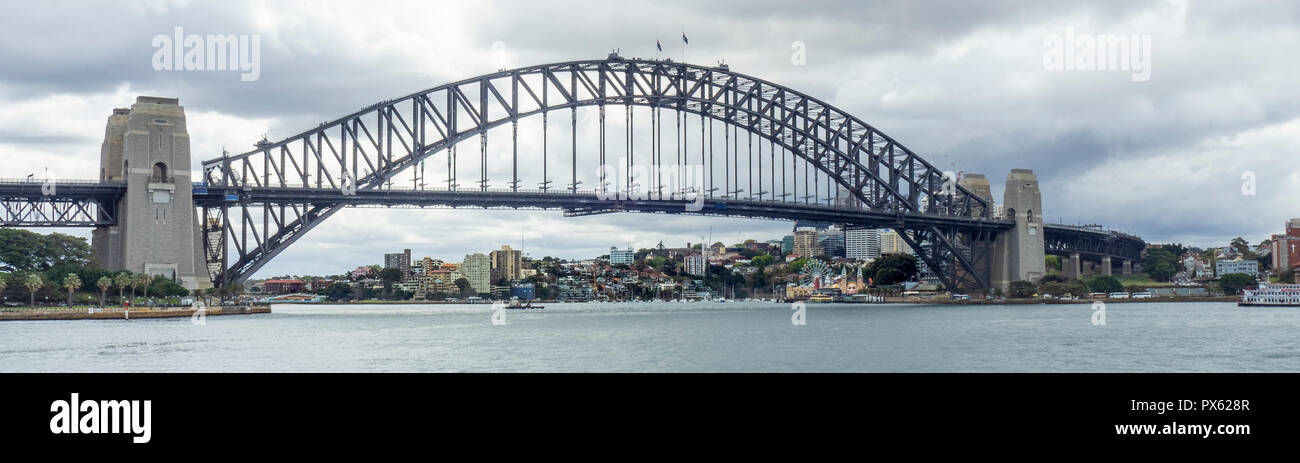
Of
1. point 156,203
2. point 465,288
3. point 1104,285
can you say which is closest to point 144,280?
point 156,203

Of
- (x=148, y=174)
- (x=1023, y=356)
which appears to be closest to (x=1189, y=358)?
(x=1023, y=356)

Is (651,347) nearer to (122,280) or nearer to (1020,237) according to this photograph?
(122,280)

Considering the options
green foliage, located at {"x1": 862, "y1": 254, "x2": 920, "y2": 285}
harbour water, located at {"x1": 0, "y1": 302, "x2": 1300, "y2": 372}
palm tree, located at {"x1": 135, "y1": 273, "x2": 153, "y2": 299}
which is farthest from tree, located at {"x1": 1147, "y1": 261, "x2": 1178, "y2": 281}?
palm tree, located at {"x1": 135, "y1": 273, "x2": 153, "y2": 299}

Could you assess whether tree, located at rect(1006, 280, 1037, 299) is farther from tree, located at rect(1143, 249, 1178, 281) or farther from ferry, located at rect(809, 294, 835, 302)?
tree, located at rect(1143, 249, 1178, 281)

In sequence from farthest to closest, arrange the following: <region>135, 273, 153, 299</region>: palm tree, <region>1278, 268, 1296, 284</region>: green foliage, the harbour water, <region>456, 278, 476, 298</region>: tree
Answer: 1. <region>456, 278, 476, 298</region>: tree
2. <region>1278, 268, 1296, 284</region>: green foliage
3. <region>135, 273, 153, 299</region>: palm tree
4. the harbour water

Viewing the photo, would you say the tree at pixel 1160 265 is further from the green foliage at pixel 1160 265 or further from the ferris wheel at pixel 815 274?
the ferris wheel at pixel 815 274
